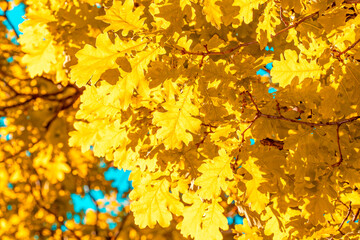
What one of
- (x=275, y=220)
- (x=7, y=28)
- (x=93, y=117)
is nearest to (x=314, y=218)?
(x=275, y=220)

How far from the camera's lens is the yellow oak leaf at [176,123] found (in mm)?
1421

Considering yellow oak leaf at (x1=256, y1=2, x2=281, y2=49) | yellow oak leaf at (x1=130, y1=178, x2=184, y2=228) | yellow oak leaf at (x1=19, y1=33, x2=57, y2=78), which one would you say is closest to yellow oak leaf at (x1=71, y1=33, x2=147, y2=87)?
yellow oak leaf at (x1=256, y1=2, x2=281, y2=49)

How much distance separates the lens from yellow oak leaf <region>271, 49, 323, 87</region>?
1.53 meters

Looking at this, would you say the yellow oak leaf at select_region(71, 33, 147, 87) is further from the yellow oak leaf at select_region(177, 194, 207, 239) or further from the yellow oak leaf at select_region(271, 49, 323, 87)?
the yellow oak leaf at select_region(177, 194, 207, 239)

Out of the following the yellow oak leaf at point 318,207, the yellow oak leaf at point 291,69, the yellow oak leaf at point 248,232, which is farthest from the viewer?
the yellow oak leaf at point 248,232

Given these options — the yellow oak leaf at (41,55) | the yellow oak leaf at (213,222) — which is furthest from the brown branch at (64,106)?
→ the yellow oak leaf at (213,222)

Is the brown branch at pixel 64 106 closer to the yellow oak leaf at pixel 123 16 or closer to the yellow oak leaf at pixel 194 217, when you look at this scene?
the yellow oak leaf at pixel 194 217

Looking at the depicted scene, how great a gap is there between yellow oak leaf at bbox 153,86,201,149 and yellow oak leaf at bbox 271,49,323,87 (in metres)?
0.44

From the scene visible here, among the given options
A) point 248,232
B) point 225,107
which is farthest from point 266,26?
point 248,232

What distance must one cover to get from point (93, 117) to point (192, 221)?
100 centimetres

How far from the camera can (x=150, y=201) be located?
6.28 feet

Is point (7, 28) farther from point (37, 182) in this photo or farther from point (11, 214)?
point (11, 214)

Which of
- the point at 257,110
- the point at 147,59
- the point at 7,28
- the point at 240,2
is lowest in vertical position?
the point at 257,110

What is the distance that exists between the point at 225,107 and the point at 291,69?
17.0 inches
